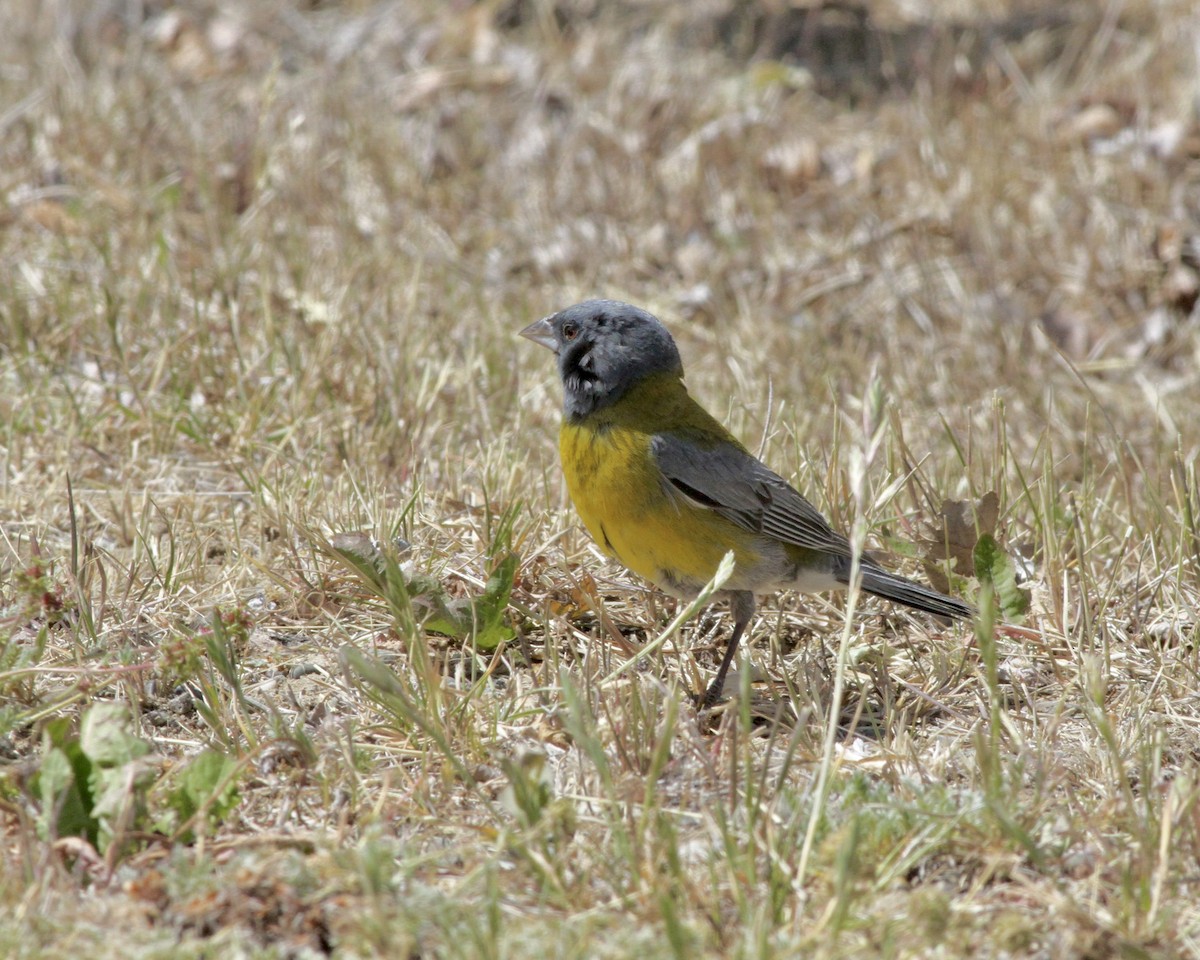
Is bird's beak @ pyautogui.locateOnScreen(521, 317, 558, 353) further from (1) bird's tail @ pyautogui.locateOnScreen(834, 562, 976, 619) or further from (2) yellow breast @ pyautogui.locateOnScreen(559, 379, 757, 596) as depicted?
(1) bird's tail @ pyautogui.locateOnScreen(834, 562, 976, 619)

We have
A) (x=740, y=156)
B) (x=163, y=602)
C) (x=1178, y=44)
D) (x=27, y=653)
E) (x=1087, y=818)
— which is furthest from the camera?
(x=1178, y=44)

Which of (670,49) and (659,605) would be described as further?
(670,49)

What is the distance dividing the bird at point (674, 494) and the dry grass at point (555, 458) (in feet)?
0.68

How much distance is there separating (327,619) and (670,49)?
711cm

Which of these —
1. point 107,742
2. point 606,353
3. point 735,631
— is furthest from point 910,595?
point 107,742

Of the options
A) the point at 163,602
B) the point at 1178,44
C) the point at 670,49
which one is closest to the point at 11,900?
the point at 163,602

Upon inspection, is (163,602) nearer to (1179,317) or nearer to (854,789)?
(854,789)

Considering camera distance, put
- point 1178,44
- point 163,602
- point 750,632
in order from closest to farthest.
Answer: point 163,602
point 750,632
point 1178,44

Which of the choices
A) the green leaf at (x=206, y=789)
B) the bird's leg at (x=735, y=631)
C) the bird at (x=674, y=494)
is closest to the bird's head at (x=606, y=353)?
the bird at (x=674, y=494)

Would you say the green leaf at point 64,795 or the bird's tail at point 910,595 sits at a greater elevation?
the bird's tail at point 910,595

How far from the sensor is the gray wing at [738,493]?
428 centimetres

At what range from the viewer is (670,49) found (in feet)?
33.9

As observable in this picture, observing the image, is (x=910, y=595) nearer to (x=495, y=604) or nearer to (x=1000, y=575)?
(x=1000, y=575)

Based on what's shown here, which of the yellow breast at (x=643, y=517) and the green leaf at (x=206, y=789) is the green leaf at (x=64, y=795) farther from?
the yellow breast at (x=643, y=517)
